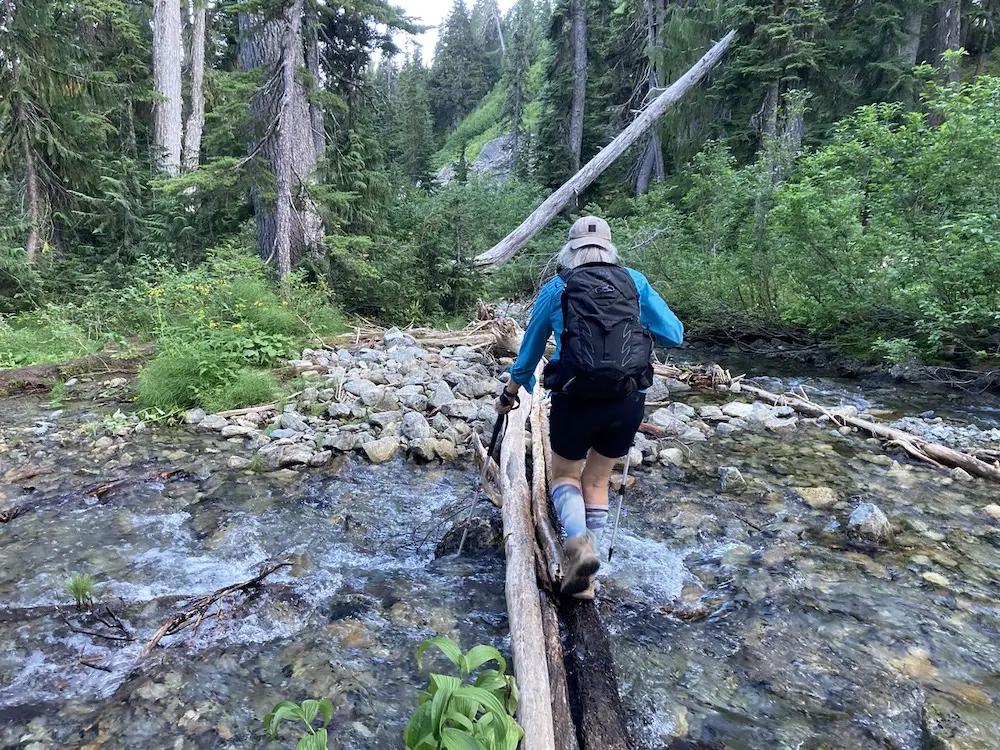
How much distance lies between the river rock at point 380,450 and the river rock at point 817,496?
13.4 feet

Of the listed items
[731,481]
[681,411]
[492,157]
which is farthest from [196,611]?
[492,157]

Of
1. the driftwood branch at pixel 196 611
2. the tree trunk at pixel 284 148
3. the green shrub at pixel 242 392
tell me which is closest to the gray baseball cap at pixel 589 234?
the driftwood branch at pixel 196 611

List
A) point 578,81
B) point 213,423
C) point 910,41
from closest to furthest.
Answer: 1. point 213,423
2. point 910,41
3. point 578,81

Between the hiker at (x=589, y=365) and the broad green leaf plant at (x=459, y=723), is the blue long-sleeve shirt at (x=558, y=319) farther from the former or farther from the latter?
the broad green leaf plant at (x=459, y=723)

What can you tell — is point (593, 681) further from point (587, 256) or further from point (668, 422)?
point (668, 422)

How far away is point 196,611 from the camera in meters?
3.35

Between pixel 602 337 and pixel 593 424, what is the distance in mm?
559

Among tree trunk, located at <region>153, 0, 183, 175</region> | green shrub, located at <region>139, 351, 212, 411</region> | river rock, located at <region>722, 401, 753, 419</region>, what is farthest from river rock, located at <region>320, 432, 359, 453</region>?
tree trunk, located at <region>153, 0, 183, 175</region>

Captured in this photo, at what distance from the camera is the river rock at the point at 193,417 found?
6.81 meters

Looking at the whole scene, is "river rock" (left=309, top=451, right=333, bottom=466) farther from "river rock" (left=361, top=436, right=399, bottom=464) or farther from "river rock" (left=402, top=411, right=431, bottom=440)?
"river rock" (left=402, top=411, right=431, bottom=440)

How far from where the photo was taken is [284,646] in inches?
126

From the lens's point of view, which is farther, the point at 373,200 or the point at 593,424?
the point at 373,200

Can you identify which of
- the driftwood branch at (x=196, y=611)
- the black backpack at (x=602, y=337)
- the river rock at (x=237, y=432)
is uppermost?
the black backpack at (x=602, y=337)

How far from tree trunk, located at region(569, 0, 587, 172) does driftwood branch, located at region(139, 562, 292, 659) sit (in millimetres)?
22947
